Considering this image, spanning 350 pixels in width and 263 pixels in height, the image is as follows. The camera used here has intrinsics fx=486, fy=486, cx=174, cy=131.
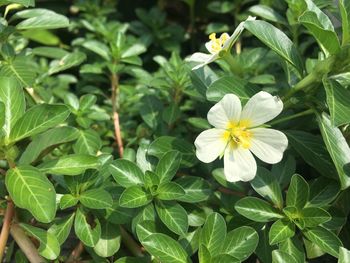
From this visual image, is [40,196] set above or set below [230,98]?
below

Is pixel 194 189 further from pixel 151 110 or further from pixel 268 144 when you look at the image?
pixel 151 110

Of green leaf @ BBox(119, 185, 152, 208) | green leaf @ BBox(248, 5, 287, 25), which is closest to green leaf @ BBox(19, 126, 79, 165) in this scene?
green leaf @ BBox(119, 185, 152, 208)

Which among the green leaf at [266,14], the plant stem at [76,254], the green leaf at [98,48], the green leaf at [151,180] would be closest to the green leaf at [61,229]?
the plant stem at [76,254]

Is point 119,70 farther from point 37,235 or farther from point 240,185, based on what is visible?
point 37,235

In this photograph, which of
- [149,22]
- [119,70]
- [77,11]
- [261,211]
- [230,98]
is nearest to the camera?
[230,98]

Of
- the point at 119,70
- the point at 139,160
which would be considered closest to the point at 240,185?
the point at 139,160

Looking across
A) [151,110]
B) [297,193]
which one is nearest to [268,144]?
[297,193]
